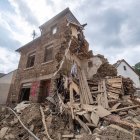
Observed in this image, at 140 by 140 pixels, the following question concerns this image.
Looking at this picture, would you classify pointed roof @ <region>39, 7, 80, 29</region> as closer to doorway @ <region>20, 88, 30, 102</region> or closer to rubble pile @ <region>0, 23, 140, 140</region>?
rubble pile @ <region>0, 23, 140, 140</region>

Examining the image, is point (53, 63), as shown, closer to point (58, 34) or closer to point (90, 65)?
point (58, 34)

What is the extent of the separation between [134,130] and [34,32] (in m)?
21.9

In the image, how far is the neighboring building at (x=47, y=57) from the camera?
511 inches

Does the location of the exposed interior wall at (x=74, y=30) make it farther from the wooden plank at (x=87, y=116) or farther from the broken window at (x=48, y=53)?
the wooden plank at (x=87, y=116)

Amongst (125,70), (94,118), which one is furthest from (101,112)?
(125,70)

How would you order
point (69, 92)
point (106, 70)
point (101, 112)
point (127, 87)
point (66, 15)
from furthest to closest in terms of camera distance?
point (66, 15) < point (106, 70) < point (127, 87) < point (69, 92) < point (101, 112)

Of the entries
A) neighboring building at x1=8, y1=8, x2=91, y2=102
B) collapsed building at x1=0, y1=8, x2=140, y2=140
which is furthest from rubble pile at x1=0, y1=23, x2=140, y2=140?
neighboring building at x1=8, y1=8, x2=91, y2=102

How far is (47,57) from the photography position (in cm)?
1448

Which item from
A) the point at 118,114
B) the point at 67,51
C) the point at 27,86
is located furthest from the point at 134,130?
the point at 27,86

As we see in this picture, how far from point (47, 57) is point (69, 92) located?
5.73 metres

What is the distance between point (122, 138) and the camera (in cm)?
541

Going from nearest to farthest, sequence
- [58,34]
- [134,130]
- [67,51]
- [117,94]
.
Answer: [134,130] → [117,94] → [67,51] → [58,34]

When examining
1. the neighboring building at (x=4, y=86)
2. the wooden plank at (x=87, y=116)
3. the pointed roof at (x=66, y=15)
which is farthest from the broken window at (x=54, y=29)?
the neighboring building at (x=4, y=86)

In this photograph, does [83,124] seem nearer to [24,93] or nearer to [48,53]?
[48,53]
